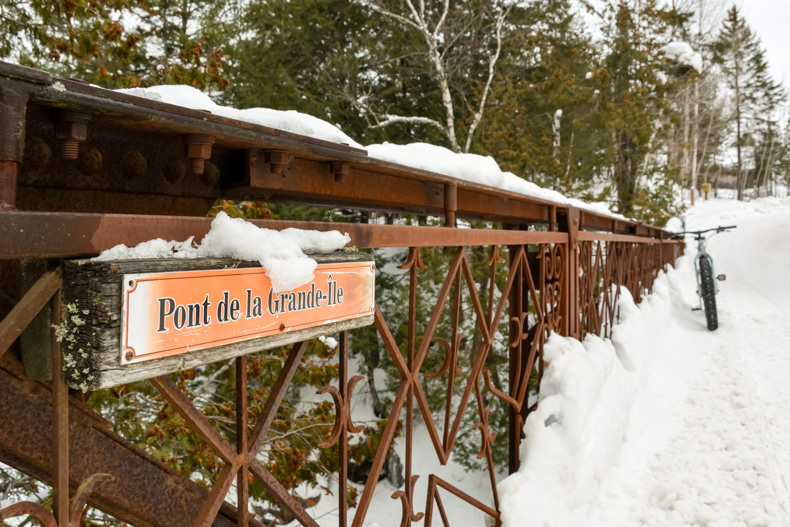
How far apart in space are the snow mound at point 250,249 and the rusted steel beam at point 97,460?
0.35 metres

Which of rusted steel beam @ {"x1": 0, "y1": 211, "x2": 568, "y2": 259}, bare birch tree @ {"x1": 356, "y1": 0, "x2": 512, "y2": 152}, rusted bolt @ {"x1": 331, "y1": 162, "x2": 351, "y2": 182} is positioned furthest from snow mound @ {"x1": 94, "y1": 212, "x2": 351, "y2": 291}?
bare birch tree @ {"x1": 356, "y1": 0, "x2": 512, "y2": 152}

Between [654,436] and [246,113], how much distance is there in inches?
143

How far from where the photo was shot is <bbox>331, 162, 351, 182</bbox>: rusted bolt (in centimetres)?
150

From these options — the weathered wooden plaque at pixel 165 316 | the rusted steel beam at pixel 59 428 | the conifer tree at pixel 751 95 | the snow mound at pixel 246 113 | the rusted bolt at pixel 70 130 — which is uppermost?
the conifer tree at pixel 751 95

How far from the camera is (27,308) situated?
2.57 feet

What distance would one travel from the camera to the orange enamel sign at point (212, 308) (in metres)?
0.84

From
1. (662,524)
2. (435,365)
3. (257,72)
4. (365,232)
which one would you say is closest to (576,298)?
(662,524)

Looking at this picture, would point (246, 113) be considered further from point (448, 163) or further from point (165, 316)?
point (448, 163)

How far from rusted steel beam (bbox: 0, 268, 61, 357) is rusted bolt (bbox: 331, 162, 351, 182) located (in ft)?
2.77

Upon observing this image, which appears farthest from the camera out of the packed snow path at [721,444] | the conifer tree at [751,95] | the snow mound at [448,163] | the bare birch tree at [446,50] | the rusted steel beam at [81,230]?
the conifer tree at [751,95]

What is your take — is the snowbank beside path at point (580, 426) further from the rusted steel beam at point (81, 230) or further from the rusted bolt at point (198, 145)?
the rusted bolt at point (198, 145)

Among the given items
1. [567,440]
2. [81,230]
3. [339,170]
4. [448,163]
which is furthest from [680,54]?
[81,230]

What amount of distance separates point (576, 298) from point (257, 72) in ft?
27.5

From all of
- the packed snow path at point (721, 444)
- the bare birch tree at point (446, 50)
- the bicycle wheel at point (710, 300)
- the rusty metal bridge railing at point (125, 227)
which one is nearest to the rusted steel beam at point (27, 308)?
the rusty metal bridge railing at point (125, 227)
